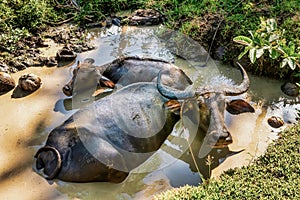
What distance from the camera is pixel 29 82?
462cm

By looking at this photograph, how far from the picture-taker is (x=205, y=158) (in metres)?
3.89

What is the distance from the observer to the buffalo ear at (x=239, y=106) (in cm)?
399

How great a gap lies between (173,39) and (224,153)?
2419 mm

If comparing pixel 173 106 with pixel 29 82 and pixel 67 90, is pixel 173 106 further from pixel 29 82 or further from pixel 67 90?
pixel 29 82

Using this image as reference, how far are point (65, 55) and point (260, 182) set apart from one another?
10.8 ft

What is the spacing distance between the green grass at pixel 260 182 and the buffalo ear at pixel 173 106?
0.83 m

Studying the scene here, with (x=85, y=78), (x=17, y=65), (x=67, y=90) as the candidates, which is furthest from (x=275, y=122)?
(x=17, y=65)

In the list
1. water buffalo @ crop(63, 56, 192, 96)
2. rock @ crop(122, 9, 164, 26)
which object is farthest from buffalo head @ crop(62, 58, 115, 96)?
rock @ crop(122, 9, 164, 26)

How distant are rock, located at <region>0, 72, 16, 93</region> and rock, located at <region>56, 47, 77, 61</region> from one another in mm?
816

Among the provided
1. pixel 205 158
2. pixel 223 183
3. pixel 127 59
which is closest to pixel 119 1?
pixel 127 59

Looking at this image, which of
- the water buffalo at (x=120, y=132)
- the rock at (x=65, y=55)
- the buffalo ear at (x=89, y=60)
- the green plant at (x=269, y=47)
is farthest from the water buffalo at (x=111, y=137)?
the rock at (x=65, y=55)

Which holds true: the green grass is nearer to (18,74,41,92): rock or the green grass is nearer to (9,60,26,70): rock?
(18,74,41,92): rock

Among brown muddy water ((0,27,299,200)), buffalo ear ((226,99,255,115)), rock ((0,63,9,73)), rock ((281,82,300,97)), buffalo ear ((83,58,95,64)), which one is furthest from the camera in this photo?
buffalo ear ((83,58,95,64))

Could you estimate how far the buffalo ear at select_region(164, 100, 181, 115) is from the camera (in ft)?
12.6
